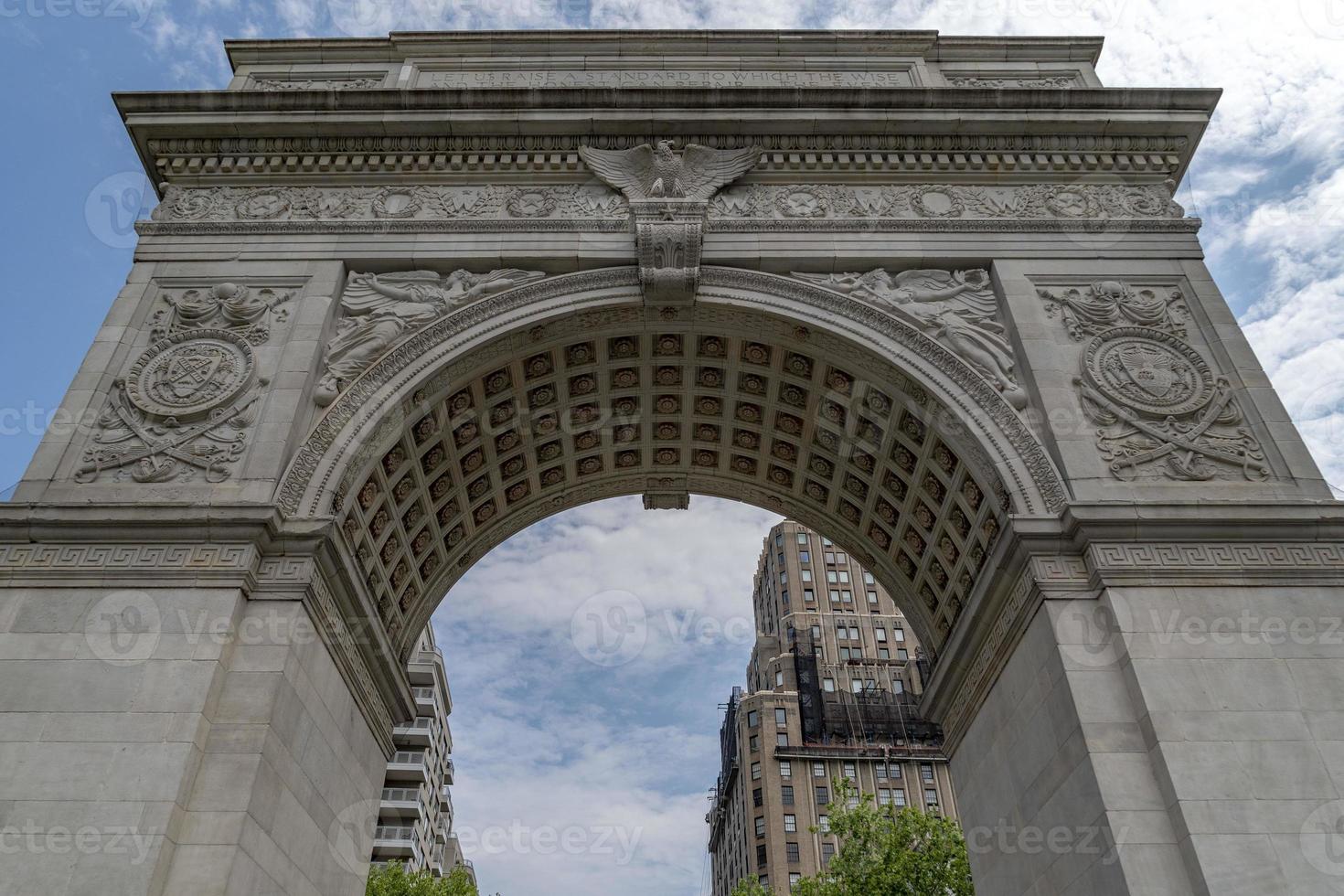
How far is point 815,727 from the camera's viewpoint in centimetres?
7412

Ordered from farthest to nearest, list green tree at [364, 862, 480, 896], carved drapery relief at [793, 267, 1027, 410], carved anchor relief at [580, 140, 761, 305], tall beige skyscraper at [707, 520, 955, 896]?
1. tall beige skyscraper at [707, 520, 955, 896]
2. green tree at [364, 862, 480, 896]
3. carved anchor relief at [580, 140, 761, 305]
4. carved drapery relief at [793, 267, 1027, 410]

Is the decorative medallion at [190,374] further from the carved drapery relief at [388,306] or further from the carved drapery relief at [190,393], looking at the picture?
the carved drapery relief at [388,306]

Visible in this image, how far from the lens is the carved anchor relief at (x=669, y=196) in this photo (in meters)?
16.1

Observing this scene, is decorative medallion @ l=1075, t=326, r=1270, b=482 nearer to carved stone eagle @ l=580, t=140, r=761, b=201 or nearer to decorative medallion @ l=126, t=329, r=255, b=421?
carved stone eagle @ l=580, t=140, r=761, b=201

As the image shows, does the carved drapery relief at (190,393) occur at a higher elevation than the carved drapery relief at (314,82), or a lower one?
lower

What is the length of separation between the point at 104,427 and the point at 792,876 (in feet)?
213

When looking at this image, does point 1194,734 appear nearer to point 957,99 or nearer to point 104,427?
point 957,99

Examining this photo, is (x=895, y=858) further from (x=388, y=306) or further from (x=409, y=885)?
(x=388, y=306)

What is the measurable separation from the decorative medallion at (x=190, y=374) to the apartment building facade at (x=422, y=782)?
40514mm

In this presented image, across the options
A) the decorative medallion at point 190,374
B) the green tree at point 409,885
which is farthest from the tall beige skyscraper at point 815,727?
the decorative medallion at point 190,374

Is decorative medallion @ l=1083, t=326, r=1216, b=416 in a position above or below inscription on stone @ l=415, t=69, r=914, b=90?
below

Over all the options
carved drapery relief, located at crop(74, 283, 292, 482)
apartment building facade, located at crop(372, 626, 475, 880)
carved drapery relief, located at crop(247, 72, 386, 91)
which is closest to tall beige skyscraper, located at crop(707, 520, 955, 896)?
apartment building facade, located at crop(372, 626, 475, 880)

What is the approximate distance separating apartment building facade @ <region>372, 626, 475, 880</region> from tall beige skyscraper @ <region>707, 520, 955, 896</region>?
2433 cm

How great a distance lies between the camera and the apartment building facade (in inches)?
2227
